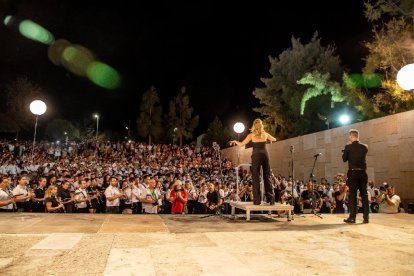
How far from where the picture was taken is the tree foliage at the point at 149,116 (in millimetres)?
44750

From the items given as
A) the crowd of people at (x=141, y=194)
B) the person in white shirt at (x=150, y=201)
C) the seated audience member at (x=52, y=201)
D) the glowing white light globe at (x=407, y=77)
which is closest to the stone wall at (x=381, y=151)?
the crowd of people at (x=141, y=194)

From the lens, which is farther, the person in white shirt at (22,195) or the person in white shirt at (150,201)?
the person in white shirt at (150,201)

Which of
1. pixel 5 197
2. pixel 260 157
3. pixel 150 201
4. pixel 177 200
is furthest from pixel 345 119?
pixel 5 197

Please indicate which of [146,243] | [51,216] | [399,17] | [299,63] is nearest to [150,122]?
[299,63]

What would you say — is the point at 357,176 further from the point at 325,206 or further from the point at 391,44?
the point at 391,44

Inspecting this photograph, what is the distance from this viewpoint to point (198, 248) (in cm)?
462

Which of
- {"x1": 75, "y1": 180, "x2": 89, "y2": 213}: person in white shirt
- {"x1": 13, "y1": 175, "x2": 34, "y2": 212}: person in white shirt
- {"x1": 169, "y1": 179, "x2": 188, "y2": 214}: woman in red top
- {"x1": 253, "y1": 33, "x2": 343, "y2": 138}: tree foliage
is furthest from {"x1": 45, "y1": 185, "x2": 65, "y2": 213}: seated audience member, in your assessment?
{"x1": 253, "y1": 33, "x2": 343, "y2": 138}: tree foliage

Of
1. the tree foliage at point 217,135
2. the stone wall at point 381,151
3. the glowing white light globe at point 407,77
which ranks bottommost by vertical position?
the stone wall at point 381,151

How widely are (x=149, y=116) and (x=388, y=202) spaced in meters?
37.0

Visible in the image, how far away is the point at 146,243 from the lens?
485cm

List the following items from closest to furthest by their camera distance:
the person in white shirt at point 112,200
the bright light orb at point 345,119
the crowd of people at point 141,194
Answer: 1. the crowd of people at point 141,194
2. the person in white shirt at point 112,200
3. the bright light orb at point 345,119

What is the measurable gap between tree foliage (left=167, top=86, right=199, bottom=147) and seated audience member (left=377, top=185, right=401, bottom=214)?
34443 mm

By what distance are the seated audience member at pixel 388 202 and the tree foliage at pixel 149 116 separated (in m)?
35.4

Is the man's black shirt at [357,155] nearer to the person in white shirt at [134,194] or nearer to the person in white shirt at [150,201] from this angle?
the person in white shirt at [150,201]
